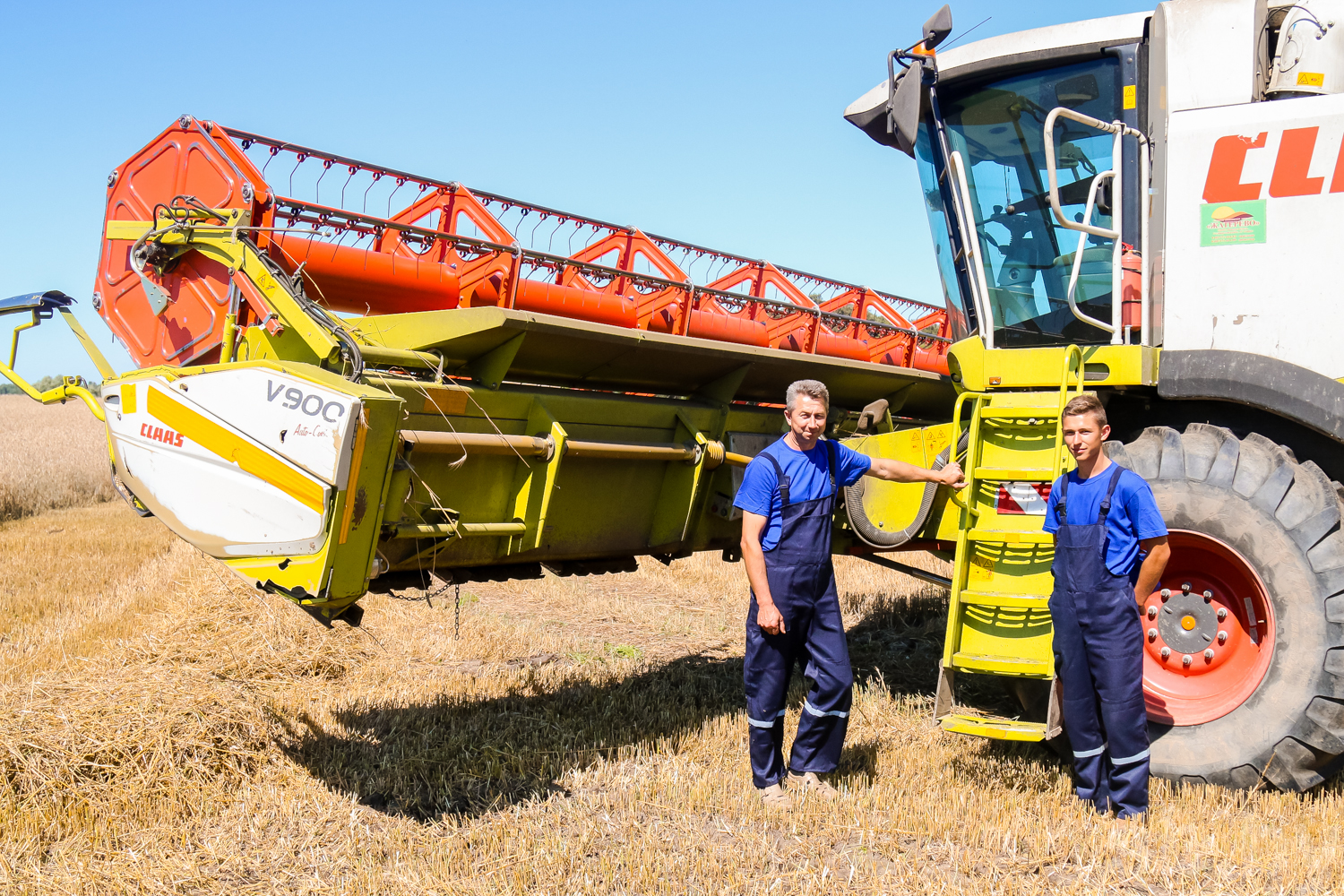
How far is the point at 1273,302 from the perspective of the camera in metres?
3.57

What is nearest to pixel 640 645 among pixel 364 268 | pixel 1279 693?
pixel 364 268

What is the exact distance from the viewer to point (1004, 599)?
364 centimetres

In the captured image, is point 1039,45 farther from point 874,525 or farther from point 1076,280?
point 874,525

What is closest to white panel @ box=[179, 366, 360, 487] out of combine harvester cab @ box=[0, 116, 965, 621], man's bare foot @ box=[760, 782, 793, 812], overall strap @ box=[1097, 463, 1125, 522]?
combine harvester cab @ box=[0, 116, 965, 621]

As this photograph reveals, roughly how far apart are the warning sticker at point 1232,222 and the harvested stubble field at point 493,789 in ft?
6.20

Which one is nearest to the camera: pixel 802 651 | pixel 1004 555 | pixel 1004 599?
pixel 802 651

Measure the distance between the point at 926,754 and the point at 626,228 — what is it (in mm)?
3381

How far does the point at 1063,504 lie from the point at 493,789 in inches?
84.2

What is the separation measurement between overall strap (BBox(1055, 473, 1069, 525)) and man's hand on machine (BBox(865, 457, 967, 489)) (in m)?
0.43

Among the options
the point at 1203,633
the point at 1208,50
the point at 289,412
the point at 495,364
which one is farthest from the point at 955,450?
the point at 289,412

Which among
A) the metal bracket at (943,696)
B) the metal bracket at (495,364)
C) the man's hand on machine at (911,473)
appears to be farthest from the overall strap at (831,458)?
the metal bracket at (495,364)

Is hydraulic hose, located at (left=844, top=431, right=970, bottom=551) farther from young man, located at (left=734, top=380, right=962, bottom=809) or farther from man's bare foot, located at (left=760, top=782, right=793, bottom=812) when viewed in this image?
man's bare foot, located at (left=760, top=782, right=793, bottom=812)

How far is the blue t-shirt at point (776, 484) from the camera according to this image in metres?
3.42

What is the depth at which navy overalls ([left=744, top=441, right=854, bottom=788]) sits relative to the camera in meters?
3.43
